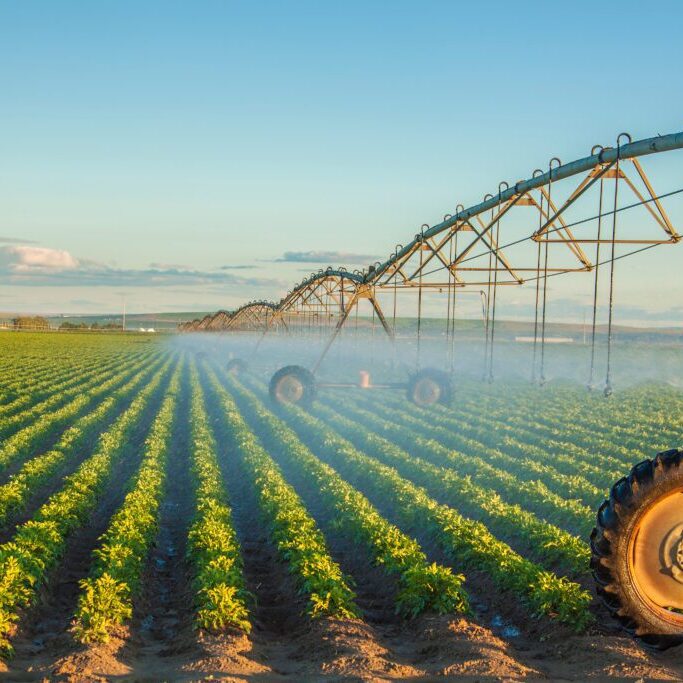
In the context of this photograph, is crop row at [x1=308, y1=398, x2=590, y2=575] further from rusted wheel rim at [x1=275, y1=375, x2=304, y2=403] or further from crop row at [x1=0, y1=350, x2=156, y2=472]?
crop row at [x1=0, y1=350, x2=156, y2=472]

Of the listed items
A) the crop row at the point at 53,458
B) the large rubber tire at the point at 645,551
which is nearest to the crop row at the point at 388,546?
the large rubber tire at the point at 645,551

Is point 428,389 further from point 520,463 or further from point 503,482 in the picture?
point 503,482

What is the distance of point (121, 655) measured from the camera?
7617 millimetres

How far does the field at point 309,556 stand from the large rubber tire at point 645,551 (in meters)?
0.43

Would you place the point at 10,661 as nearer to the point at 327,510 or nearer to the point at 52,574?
the point at 52,574

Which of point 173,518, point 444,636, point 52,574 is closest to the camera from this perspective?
point 444,636

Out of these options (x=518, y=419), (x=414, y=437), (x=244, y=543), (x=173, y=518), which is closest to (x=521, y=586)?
(x=244, y=543)

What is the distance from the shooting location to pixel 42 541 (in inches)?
422

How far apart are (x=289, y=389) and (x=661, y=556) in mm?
21303

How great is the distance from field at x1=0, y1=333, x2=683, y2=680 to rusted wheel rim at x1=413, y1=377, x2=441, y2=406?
10.4ft

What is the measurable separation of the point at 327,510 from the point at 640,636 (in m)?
7.86

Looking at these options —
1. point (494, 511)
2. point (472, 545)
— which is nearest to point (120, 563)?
point (472, 545)

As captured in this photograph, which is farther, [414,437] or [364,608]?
[414,437]

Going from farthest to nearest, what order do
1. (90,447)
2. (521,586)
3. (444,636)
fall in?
(90,447) → (521,586) → (444,636)
